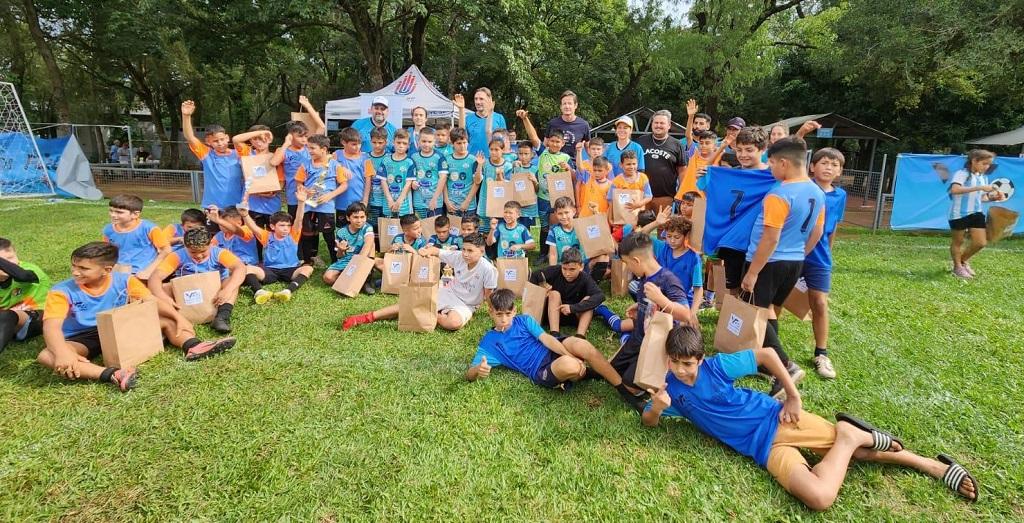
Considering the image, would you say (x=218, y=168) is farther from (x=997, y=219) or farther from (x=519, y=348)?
(x=997, y=219)

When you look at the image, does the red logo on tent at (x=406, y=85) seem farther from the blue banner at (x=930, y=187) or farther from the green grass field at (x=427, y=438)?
the blue banner at (x=930, y=187)

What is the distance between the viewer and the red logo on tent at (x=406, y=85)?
15.2 m

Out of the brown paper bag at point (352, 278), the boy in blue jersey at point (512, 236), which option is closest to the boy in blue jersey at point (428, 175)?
the boy in blue jersey at point (512, 236)

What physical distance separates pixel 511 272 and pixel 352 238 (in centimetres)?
239

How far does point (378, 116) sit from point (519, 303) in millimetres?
3646

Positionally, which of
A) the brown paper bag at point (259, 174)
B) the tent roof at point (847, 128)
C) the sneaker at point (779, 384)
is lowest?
the sneaker at point (779, 384)

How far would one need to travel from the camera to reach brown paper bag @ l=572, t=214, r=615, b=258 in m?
5.47

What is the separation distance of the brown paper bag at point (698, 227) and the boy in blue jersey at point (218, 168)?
5.63 metres

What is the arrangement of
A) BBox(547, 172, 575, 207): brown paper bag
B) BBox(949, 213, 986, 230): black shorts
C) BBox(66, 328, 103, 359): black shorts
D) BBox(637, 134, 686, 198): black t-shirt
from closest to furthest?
BBox(66, 328, 103, 359): black shorts < BBox(547, 172, 575, 207): brown paper bag < BBox(637, 134, 686, 198): black t-shirt < BBox(949, 213, 986, 230): black shorts

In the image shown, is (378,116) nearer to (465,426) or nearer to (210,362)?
(210,362)

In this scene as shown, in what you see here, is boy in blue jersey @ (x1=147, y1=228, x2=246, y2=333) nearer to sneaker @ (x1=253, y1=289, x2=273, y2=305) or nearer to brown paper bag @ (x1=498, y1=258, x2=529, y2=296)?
sneaker @ (x1=253, y1=289, x2=273, y2=305)

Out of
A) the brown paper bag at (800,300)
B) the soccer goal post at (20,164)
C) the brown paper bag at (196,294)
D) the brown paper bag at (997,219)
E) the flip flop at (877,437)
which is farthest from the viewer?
the soccer goal post at (20,164)

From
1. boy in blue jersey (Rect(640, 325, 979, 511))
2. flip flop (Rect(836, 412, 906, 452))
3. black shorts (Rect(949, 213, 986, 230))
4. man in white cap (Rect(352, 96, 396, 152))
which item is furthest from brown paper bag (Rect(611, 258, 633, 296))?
black shorts (Rect(949, 213, 986, 230))

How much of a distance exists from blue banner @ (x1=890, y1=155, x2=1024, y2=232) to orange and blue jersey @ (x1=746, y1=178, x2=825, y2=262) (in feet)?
31.6
